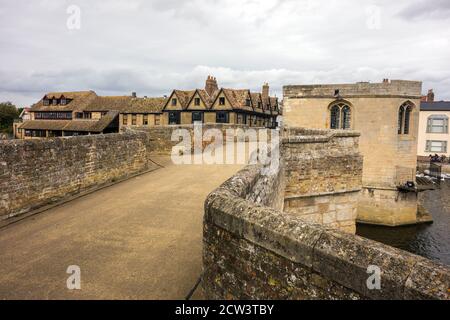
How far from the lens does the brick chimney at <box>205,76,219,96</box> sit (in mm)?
42094

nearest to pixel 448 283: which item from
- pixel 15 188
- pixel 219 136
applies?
pixel 15 188

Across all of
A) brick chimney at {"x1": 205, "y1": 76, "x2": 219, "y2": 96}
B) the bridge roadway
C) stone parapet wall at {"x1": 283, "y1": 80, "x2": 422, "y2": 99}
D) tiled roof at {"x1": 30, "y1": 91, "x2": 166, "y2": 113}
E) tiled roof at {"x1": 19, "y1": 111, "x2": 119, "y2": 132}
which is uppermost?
brick chimney at {"x1": 205, "y1": 76, "x2": 219, "y2": 96}

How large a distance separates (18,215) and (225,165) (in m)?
9.19

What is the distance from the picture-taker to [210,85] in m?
42.4

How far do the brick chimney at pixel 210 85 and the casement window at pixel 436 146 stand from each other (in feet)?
111

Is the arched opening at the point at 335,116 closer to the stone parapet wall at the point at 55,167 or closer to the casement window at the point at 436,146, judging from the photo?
the stone parapet wall at the point at 55,167

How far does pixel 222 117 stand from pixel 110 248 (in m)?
34.5

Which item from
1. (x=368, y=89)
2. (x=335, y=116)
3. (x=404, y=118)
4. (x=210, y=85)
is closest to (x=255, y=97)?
(x=210, y=85)

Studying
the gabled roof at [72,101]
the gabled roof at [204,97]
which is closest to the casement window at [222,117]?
the gabled roof at [204,97]

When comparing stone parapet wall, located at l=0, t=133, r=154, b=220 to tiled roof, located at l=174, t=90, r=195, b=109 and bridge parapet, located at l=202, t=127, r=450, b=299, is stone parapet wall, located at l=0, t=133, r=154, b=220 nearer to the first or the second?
bridge parapet, located at l=202, t=127, r=450, b=299

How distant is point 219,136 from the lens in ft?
71.7

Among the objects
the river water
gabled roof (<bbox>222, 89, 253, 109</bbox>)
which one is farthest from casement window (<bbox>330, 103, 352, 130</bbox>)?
gabled roof (<bbox>222, 89, 253, 109</bbox>)

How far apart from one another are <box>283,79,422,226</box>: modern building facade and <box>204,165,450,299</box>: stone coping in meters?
20.4
